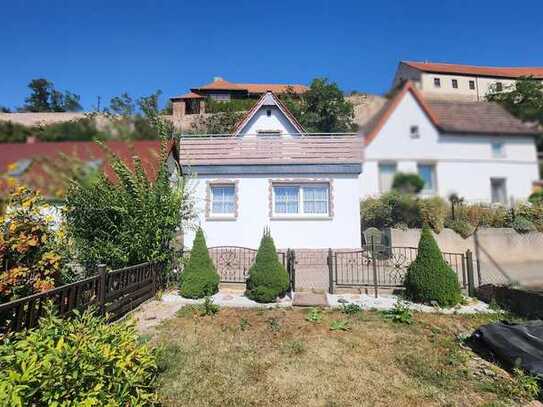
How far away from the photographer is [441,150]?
1018 mm

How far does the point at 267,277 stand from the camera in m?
8.68

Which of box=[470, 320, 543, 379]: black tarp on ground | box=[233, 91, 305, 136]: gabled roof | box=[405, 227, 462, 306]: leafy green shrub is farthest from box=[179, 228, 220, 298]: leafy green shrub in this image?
box=[233, 91, 305, 136]: gabled roof

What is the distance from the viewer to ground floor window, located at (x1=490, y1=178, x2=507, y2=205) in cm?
110

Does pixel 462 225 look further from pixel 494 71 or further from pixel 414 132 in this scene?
pixel 414 132

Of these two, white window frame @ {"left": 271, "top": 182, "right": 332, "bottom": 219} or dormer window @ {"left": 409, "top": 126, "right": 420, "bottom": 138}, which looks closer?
dormer window @ {"left": 409, "top": 126, "right": 420, "bottom": 138}

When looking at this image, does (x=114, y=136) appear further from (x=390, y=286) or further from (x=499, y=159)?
(x=390, y=286)

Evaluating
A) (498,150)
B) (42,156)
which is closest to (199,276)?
(42,156)

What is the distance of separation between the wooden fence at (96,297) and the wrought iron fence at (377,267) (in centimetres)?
564

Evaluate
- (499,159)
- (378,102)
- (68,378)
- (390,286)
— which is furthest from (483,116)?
(390,286)

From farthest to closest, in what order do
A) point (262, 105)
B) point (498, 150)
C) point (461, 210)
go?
point (262, 105), point (461, 210), point (498, 150)

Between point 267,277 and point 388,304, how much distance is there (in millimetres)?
3492

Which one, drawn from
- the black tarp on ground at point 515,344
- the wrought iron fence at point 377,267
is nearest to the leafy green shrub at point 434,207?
the black tarp on ground at point 515,344

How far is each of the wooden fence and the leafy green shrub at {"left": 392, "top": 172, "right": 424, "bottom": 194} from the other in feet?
16.2

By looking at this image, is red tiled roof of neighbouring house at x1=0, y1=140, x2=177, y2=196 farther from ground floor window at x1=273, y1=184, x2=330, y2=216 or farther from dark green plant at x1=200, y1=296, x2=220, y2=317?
ground floor window at x1=273, y1=184, x2=330, y2=216
